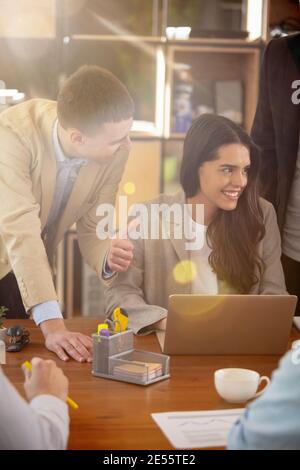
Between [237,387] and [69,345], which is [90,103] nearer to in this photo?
[69,345]

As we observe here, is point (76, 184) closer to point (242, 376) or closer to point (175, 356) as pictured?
point (175, 356)

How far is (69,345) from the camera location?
167 centimetres

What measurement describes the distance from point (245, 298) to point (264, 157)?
0.98 meters

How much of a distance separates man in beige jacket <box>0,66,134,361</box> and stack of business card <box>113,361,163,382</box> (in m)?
0.58

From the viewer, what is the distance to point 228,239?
238 cm

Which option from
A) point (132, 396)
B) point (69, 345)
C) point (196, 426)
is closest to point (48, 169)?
point (69, 345)

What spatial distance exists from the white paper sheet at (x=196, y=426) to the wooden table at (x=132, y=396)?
0.06 ft

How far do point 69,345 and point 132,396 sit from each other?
0.30 m

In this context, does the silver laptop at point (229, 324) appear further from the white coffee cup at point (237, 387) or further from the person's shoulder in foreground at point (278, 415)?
the person's shoulder in foreground at point (278, 415)

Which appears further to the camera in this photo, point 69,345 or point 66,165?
point 66,165

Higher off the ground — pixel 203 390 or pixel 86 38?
pixel 86 38

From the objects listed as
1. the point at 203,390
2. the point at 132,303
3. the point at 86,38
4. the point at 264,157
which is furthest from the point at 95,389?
the point at 86,38

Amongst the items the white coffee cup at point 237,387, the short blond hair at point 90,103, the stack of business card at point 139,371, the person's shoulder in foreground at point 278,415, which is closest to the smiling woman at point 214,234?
the short blond hair at point 90,103
